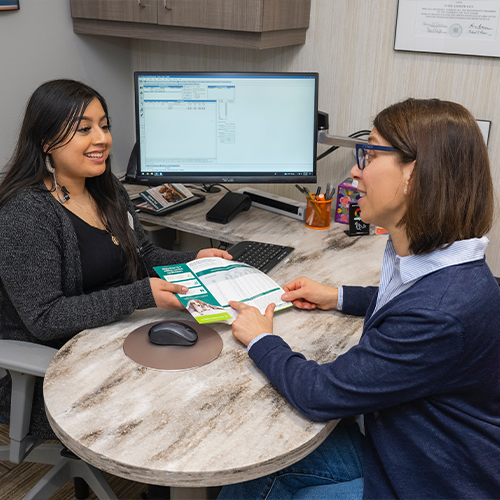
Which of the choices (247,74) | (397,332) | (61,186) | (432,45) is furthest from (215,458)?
(432,45)

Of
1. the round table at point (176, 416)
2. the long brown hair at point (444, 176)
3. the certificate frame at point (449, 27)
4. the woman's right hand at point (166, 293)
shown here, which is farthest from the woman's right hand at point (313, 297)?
the certificate frame at point (449, 27)

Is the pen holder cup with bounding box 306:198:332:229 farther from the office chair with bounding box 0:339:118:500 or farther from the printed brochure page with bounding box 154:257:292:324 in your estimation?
the office chair with bounding box 0:339:118:500

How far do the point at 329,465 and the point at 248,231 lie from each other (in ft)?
3.05

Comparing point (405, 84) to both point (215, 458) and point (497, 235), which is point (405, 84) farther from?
point (215, 458)

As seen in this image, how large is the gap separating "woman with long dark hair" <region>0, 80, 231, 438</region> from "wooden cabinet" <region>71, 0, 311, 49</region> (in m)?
0.69

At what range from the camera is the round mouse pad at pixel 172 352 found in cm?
115

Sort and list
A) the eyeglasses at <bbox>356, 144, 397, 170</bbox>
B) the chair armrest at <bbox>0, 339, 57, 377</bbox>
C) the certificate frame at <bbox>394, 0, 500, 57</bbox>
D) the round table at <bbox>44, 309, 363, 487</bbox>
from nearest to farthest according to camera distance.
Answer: the round table at <bbox>44, 309, 363, 487</bbox>
the eyeglasses at <bbox>356, 144, 397, 170</bbox>
the chair armrest at <bbox>0, 339, 57, 377</bbox>
the certificate frame at <bbox>394, 0, 500, 57</bbox>

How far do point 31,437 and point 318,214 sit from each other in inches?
46.7

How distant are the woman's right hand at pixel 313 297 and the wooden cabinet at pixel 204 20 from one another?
1.01 metres

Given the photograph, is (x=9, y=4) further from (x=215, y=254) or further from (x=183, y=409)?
(x=183, y=409)

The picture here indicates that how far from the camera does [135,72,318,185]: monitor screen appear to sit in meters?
1.93

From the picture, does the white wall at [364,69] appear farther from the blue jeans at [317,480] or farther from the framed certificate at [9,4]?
the blue jeans at [317,480]

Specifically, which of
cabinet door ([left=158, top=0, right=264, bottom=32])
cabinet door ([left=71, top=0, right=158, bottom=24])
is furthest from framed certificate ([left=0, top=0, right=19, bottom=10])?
cabinet door ([left=158, top=0, right=264, bottom=32])

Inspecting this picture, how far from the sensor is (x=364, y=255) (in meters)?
1.77
